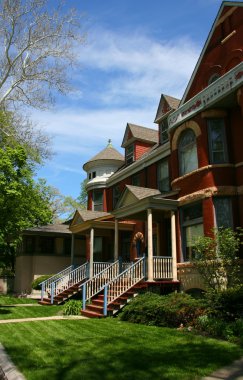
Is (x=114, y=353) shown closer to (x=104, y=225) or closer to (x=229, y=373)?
(x=229, y=373)

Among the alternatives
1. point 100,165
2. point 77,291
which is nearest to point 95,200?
point 100,165

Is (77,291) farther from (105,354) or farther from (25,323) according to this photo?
(105,354)

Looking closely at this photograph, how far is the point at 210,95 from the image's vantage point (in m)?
15.5

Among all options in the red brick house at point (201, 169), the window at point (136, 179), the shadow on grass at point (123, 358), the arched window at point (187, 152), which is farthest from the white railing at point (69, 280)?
the shadow on grass at point (123, 358)

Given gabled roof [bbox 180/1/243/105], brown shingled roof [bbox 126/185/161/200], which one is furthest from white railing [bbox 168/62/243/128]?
brown shingled roof [bbox 126/185/161/200]

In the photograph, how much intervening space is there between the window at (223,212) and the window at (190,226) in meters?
0.96

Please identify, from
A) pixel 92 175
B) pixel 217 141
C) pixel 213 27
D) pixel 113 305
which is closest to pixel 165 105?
pixel 213 27

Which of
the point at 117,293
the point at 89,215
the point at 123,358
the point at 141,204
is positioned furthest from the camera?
the point at 89,215

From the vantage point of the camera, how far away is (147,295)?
14.4 m

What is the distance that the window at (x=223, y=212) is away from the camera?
14.7 m

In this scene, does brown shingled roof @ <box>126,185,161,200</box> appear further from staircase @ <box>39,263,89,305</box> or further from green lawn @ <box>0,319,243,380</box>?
green lawn @ <box>0,319,243,380</box>

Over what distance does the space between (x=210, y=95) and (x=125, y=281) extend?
858 cm

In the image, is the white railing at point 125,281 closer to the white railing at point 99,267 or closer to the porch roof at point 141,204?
the porch roof at point 141,204

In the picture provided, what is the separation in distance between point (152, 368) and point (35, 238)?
79.1ft
